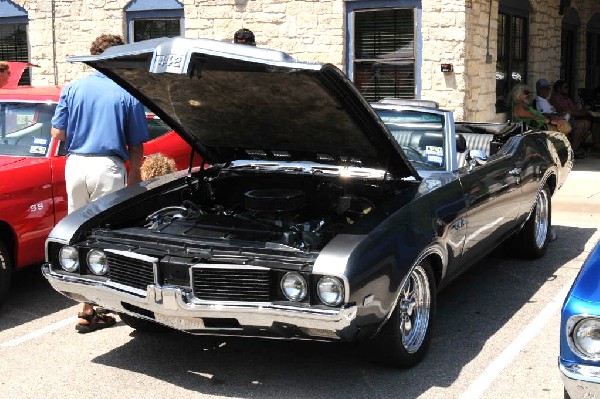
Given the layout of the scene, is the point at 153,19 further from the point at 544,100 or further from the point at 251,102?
the point at 251,102

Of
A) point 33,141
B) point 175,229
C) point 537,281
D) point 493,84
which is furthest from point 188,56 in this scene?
point 493,84

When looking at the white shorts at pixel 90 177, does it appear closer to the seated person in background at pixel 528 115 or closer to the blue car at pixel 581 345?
the blue car at pixel 581 345

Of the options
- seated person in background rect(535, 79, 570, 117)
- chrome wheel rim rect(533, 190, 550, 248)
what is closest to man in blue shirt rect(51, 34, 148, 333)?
chrome wheel rim rect(533, 190, 550, 248)

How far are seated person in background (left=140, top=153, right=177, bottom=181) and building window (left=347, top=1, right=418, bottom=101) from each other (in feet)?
20.0

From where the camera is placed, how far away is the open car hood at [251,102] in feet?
13.9

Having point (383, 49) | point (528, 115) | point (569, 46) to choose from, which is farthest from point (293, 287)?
point (569, 46)

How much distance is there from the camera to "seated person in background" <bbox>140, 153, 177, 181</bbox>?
607cm

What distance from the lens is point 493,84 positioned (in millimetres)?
12102

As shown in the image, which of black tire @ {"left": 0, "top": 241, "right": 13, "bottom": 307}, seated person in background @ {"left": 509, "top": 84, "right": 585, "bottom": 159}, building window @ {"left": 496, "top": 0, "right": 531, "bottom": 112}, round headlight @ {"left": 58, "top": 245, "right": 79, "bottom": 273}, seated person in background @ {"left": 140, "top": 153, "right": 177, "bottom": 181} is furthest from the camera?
building window @ {"left": 496, "top": 0, "right": 531, "bottom": 112}

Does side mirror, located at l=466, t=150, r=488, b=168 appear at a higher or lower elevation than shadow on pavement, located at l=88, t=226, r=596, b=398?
higher

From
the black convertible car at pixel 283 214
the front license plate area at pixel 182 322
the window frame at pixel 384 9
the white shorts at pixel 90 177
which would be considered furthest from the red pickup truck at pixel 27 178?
the window frame at pixel 384 9

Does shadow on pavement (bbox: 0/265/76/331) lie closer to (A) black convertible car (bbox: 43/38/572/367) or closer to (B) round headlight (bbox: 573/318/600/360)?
(A) black convertible car (bbox: 43/38/572/367)

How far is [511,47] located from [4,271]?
9.79m

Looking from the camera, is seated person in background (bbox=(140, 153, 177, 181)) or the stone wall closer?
seated person in background (bbox=(140, 153, 177, 181))
